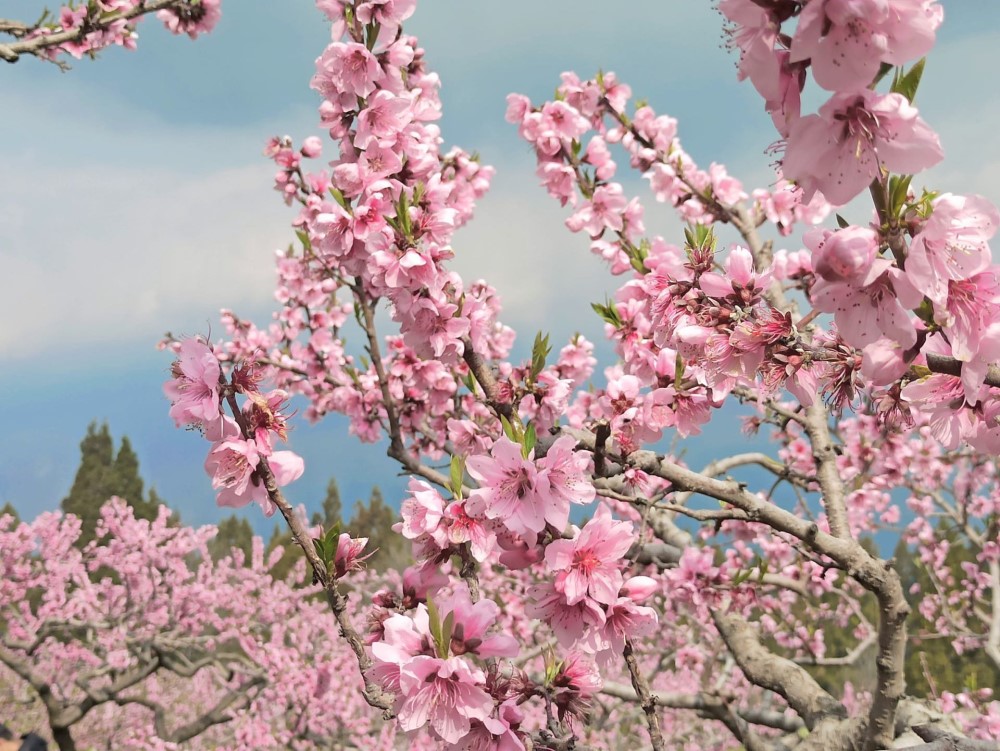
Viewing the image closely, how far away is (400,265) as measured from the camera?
2.62m

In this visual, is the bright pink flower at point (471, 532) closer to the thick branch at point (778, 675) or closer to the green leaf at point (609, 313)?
the green leaf at point (609, 313)

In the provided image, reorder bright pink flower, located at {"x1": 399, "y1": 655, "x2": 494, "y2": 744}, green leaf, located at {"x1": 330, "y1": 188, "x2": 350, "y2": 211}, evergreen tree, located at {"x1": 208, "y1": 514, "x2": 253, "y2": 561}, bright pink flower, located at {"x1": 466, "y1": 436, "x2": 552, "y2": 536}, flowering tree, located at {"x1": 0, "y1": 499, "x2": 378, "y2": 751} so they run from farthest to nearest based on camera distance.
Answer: evergreen tree, located at {"x1": 208, "y1": 514, "x2": 253, "y2": 561} < flowering tree, located at {"x1": 0, "y1": 499, "x2": 378, "y2": 751} < green leaf, located at {"x1": 330, "y1": 188, "x2": 350, "y2": 211} < bright pink flower, located at {"x1": 466, "y1": 436, "x2": 552, "y2": 536} < bright pink flower, located at {"x1": 399, "y1": 655, "x2": 494, "y2": 744}

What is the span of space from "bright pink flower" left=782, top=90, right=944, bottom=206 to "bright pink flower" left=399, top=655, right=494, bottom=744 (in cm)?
128

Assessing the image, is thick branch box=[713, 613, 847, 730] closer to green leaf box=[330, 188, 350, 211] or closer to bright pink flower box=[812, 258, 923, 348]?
bright pink flower box=[812, 258, 923, 348]

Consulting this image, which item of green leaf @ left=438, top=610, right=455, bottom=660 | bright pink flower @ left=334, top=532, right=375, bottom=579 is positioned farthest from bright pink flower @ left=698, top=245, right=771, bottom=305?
bright pink flower @ left=334, top=532, right=375, bottom=579

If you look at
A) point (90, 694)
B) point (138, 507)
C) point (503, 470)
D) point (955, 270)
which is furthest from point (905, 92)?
point (138, 507)

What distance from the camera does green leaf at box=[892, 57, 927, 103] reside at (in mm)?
1174

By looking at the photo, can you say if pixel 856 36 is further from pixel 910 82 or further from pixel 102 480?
pixel 102 480

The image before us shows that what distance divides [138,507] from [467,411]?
1500 inches

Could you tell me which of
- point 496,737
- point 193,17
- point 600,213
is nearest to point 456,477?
point 496,737

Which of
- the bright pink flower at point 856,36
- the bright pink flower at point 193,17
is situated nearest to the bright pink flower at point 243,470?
the bright pink flower at point 856,36

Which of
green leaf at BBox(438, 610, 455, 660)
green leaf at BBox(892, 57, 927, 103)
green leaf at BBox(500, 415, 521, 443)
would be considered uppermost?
green leaf at BBox(892, 57, 927, 103)

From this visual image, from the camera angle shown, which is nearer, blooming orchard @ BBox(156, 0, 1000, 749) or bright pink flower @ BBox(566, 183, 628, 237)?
blooming orchard @ BBox(156, 0, 1000, 749)

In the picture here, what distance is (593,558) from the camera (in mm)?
1653
